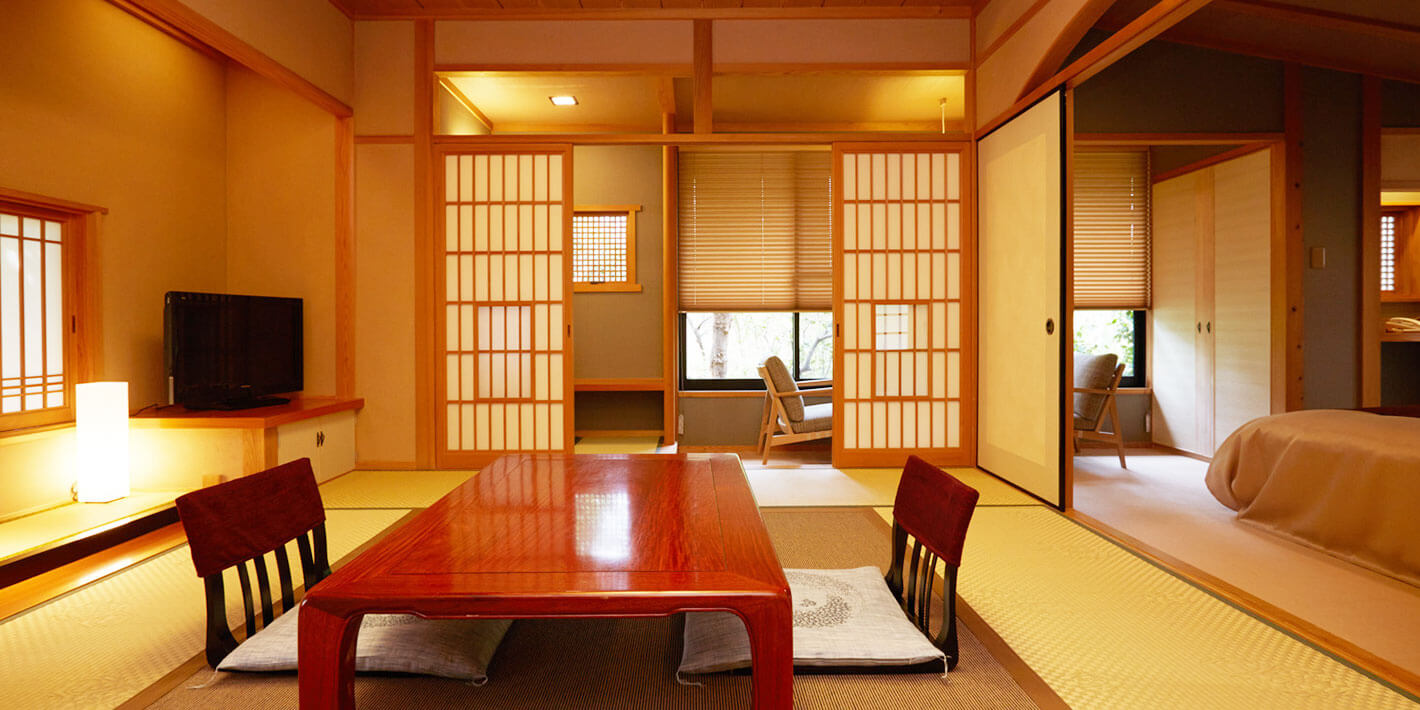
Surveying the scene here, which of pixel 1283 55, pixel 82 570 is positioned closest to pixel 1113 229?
pixel 1283 55

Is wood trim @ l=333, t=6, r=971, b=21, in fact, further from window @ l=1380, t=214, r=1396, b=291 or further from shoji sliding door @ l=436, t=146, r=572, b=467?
window @ l=1380, t=214, r=1396, b=291

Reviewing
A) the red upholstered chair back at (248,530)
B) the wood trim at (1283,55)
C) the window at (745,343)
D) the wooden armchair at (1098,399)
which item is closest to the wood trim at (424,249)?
the window at (745,343)

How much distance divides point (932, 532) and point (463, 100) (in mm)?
4871

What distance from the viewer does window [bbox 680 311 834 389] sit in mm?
5965

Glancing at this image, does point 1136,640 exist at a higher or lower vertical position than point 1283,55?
lower

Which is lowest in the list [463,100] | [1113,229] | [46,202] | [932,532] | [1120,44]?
[932,532]

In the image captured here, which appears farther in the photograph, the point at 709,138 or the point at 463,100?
the point at 463,100

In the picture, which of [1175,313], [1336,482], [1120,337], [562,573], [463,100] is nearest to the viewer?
[562,573]

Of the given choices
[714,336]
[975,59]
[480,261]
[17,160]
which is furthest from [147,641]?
[975,59]

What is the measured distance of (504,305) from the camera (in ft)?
14.7

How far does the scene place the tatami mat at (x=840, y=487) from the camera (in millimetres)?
3594

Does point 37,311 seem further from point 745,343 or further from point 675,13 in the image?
point 745,343

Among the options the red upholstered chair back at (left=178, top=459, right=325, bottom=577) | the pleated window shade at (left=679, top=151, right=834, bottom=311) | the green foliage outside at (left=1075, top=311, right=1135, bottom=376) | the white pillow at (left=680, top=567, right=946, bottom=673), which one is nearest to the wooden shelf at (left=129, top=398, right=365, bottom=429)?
the red upholstered chair back at (left=178, top=459, right=325, bottom=577)

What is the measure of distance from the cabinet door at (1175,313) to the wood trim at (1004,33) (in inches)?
88.5
